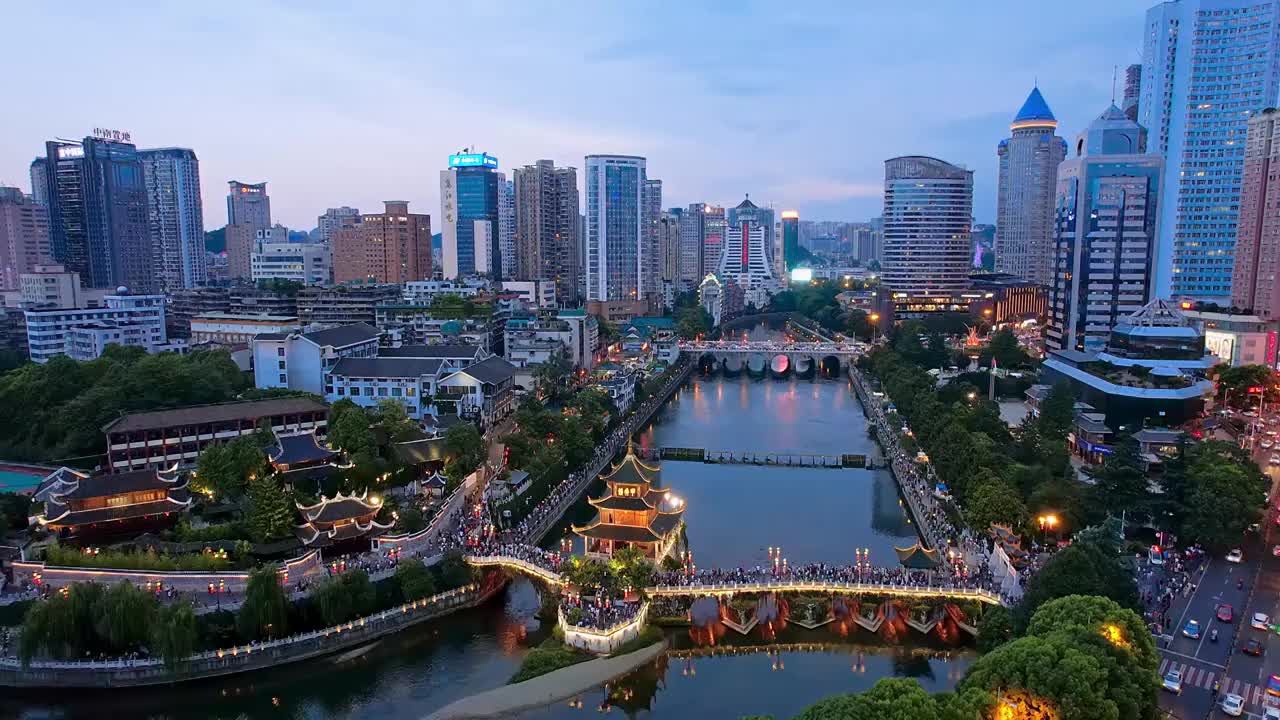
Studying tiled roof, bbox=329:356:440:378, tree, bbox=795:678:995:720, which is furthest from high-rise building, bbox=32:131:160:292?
tree, bbox=795:678:995:720

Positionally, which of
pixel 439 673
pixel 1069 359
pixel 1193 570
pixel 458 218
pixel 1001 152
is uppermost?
pixel 1001 152

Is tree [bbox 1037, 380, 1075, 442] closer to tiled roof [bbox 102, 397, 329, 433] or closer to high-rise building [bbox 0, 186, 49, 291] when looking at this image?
tiled roof [bbox 102, 397, 329, 433]

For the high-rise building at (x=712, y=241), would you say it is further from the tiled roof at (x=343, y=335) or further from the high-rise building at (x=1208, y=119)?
the tiled roof at (x=343, y=335)

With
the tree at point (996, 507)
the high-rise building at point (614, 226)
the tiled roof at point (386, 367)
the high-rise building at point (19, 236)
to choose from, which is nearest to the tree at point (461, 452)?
the tiled roof at point (386, 367)

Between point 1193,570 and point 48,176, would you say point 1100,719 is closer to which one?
point 1193,570

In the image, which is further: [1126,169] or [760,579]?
[1126,169]

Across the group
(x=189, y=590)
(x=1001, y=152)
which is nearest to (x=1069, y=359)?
(x=189, y=590)
